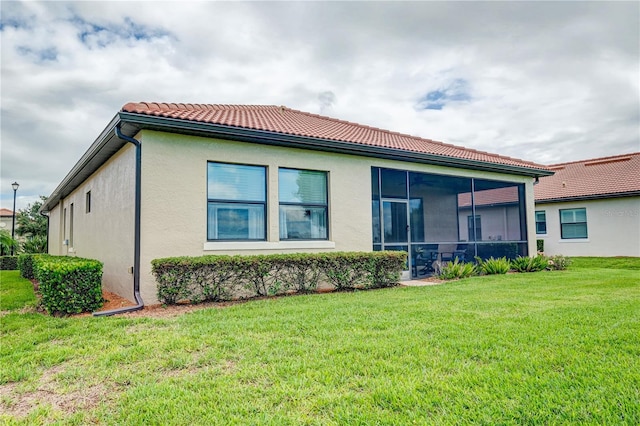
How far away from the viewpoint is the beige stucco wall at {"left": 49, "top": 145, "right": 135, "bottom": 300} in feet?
27.1

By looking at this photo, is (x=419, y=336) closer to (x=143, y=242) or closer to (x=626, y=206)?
(x=143, y=242)

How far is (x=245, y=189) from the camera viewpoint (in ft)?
28.9

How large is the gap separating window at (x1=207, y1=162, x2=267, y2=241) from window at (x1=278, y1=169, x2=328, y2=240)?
511 mm

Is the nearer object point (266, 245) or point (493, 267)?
point (266, 245)

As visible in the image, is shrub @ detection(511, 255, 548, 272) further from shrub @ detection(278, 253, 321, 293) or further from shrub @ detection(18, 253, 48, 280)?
shrub @ detection(18, 253, 48, 280)

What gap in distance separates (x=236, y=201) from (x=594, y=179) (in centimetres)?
1975

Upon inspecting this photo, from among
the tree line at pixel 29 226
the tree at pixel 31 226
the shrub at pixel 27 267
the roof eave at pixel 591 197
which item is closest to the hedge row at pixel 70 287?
the shrub at pixel 27 267

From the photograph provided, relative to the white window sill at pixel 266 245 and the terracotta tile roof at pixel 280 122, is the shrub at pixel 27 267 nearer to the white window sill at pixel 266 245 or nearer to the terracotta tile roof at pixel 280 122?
the terracotta tile roof at pixel 280 122

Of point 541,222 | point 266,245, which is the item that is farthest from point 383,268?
point 541,222

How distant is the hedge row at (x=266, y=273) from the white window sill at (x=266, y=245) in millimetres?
677

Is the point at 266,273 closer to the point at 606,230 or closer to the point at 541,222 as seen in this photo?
the point at 606,230

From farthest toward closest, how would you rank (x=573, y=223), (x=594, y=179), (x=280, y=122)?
(x=594, y=179) → (x=573, y=223) → (x=280, y=122)

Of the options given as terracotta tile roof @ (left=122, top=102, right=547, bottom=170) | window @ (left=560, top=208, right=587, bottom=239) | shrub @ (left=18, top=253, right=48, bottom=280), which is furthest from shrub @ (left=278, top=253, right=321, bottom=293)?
window @ (left=560, top=208, right=587, bottom=239)

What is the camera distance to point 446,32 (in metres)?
10.2
